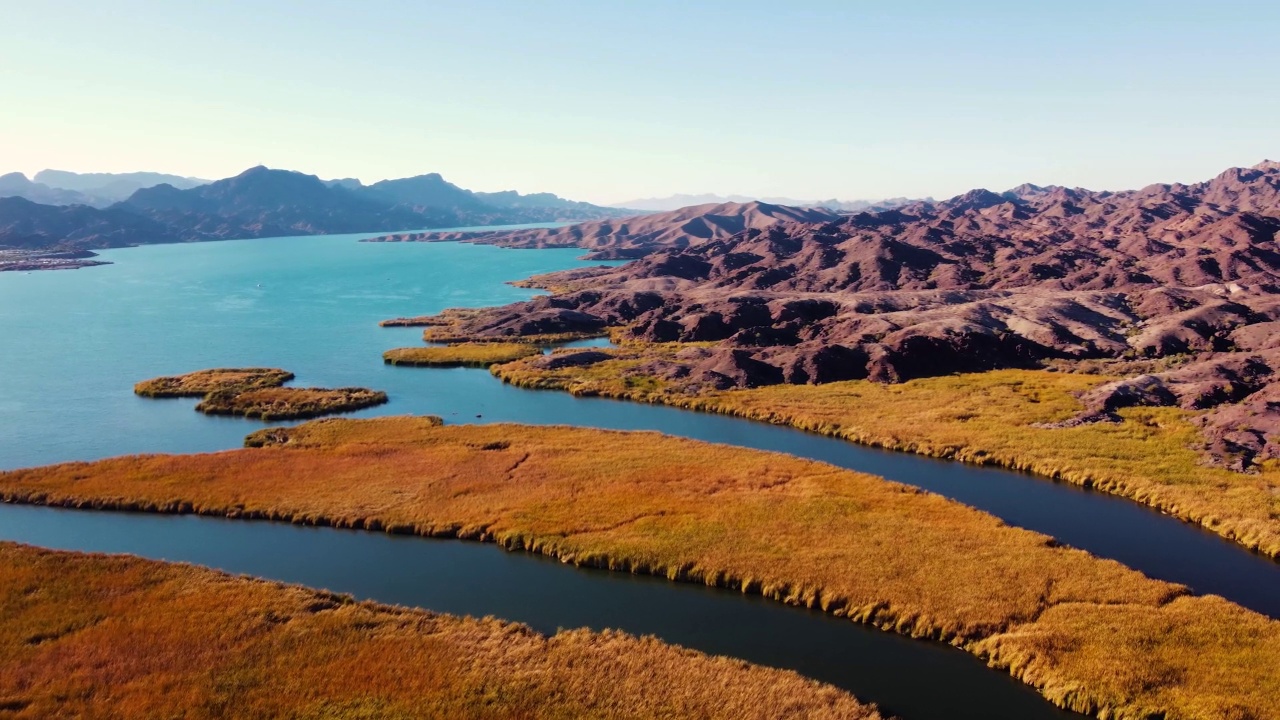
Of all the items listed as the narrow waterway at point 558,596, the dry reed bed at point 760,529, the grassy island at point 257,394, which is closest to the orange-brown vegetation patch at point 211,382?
the grassy island at point 257,394

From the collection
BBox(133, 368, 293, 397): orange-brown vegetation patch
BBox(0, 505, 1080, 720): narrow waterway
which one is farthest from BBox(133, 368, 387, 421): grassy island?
BBox(0, 505, 1080, 720): narrow waterway

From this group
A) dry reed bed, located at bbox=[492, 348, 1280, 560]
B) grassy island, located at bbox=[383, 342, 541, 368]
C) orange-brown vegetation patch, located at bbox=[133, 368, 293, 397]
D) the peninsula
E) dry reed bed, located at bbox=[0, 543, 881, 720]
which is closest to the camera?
dry reed bed, located at bbox=[0, 543, 881, 720]

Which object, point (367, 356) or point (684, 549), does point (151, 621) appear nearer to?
point (684, 549)

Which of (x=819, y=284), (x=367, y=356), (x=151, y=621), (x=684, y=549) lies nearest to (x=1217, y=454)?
(x=684, y=549)

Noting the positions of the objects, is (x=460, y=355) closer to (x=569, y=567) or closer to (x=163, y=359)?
(x=163, y=359)

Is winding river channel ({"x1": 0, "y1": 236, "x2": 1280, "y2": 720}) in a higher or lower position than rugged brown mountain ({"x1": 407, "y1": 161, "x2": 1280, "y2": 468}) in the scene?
lower

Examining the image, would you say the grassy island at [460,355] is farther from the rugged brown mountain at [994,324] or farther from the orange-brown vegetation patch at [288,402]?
the orange-brown vegetation patch at [288,402]

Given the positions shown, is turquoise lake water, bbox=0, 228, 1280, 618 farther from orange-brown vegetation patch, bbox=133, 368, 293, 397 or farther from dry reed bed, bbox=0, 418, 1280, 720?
dry reed bed, bbox=0, 418, 1280, 720
